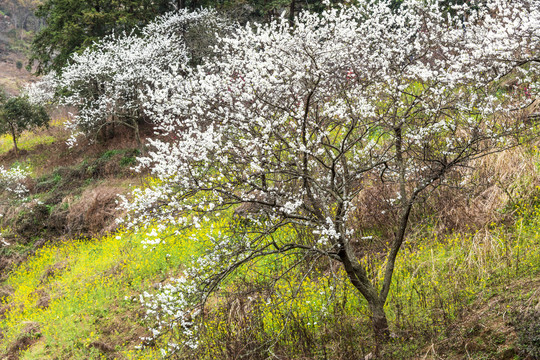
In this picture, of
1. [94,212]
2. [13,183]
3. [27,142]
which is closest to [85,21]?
[13,183]

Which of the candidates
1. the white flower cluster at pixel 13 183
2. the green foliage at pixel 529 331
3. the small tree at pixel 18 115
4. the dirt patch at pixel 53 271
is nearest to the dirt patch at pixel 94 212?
the dirt patch at pixel 53 271

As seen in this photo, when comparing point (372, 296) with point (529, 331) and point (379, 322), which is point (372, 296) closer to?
point (379, 322)

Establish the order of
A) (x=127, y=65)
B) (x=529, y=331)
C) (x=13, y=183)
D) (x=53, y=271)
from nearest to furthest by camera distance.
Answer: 1. (x=529, y=331)
2. (x=53, y=271)
3. (x=127, y=65)
4. (x=13, y=183)

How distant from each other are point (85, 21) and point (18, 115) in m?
6.77

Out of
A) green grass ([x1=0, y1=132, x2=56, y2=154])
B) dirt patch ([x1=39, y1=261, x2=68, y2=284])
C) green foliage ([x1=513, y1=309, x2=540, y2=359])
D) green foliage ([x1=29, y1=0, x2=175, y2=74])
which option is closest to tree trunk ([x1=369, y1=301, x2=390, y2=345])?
green foliage ([x1=513, y1=309, x2=540, y2=359])

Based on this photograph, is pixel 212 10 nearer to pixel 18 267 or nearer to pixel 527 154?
pixel 18 267

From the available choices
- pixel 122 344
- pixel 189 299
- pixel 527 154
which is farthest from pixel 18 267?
pixel 527 154

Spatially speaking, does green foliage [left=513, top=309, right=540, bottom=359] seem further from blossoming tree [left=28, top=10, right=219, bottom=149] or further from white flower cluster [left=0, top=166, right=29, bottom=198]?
white flower cluster [left=0, top=166, right=29, bottom=198]

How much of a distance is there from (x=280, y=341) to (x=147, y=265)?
19.6 ft

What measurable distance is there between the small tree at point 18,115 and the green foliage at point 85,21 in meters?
2.65

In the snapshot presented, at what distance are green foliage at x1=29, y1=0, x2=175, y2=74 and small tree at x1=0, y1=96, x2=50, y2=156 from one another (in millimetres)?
2647

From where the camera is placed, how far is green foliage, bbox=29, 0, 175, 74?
20.6 m

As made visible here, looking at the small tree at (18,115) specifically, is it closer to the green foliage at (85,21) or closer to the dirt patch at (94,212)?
the green foliage at (85,21)

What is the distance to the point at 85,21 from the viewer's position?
20.6 metres
